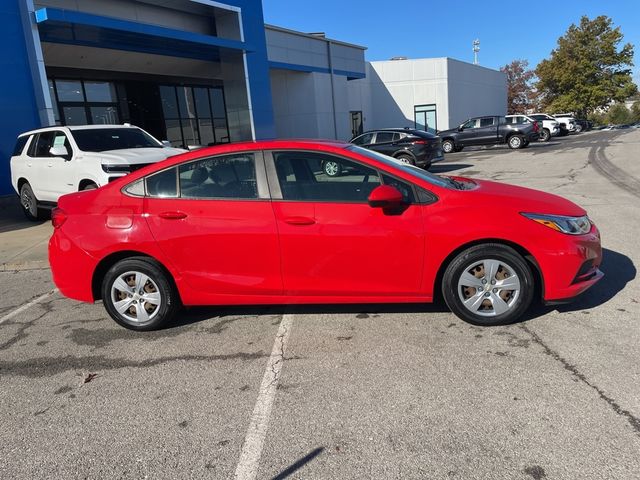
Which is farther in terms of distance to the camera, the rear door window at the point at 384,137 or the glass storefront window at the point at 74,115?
the glass storefront window at the point at 74,115

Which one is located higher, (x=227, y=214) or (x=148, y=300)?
(x=227, y=214)

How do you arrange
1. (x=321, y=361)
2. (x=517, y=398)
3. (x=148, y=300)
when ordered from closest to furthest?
(x=517, y=398)
(x=321, y=361)
(x=148, y=300)

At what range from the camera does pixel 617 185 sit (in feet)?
35.7

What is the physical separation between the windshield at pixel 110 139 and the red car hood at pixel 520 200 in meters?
7.18

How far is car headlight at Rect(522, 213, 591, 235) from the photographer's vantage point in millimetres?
3844

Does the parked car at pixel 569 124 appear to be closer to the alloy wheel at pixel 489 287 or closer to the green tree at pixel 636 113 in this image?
the alloy wheel at pixel 489 287

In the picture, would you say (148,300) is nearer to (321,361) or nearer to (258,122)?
(321,361)

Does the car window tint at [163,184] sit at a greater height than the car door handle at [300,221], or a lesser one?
greater

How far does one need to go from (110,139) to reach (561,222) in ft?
26.9

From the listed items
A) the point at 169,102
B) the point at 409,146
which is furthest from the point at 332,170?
the point at 169,102

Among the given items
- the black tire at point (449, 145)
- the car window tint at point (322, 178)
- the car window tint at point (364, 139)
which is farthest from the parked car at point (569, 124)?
the car window tint at point (322, 178)

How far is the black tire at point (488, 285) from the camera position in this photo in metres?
3.84

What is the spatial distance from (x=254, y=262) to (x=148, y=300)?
109 cm

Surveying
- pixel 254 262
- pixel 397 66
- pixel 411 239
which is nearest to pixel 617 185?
pixel 411 239
